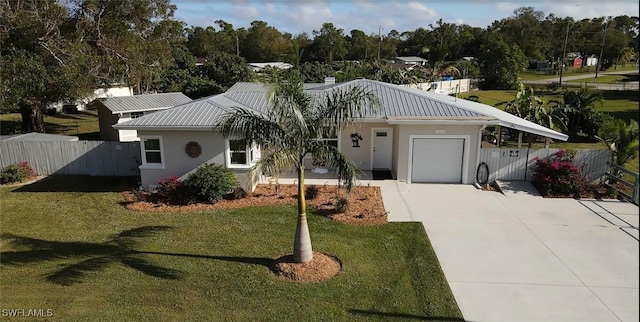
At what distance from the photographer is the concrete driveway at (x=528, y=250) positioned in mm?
8688

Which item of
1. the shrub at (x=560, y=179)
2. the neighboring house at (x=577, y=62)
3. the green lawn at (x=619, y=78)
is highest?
the neighboring house at (x=577, y=62)

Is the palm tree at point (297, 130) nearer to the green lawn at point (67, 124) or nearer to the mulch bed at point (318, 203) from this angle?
the mulch bed at point (318, 203)

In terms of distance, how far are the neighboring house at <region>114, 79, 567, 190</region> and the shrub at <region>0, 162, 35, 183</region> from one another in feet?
18.7

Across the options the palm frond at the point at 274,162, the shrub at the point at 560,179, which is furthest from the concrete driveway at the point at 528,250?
the palm frond at the point at 274,162

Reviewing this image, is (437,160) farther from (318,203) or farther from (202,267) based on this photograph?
(202,267)

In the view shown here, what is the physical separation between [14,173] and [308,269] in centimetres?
1433

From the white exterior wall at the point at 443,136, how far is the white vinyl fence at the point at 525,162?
16.0 inches

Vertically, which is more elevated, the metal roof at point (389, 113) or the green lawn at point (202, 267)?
the metal roof at point (389, 113)

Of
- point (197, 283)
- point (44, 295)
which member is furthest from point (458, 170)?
point (44, 295)

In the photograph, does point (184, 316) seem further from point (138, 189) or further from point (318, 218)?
point (138, 189)

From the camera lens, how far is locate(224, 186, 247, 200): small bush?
15203mm

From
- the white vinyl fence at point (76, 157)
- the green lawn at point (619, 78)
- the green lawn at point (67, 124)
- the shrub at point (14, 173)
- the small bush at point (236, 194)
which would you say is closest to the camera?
the green lawn at point (619, 78)

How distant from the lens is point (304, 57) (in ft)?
289

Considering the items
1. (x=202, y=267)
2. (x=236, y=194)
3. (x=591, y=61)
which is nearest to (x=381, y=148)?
(x=236, y=194)
